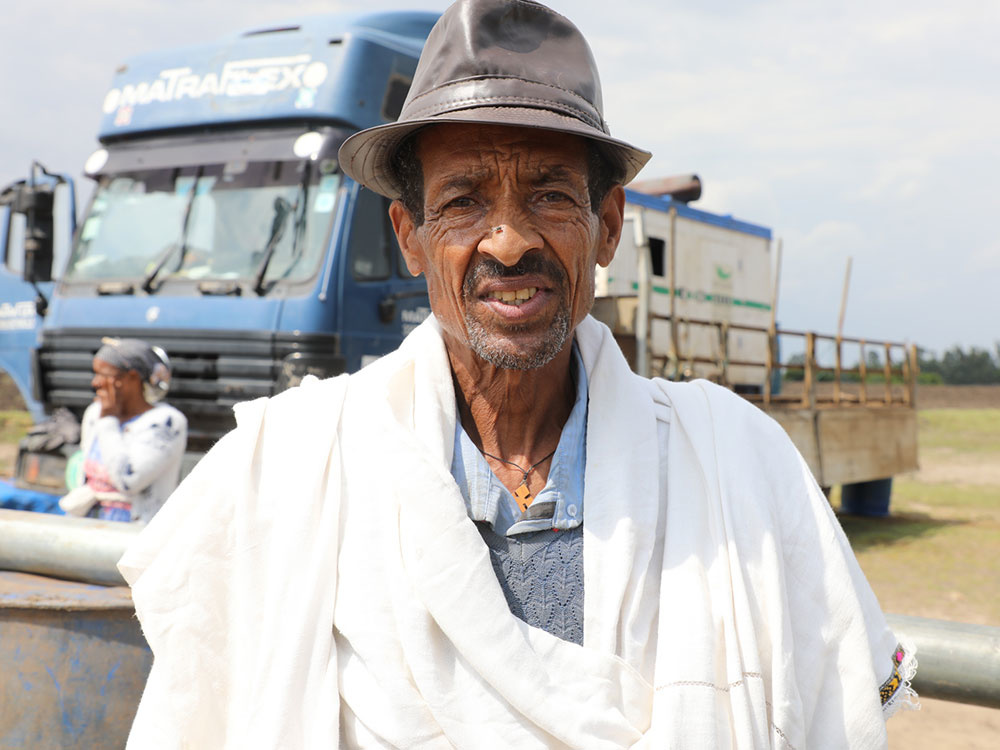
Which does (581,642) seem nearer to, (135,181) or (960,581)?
(135,181)

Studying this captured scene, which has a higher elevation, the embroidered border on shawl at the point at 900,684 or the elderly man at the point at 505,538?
the elderly man at the point at 505,538

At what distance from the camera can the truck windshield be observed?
5.85 meters

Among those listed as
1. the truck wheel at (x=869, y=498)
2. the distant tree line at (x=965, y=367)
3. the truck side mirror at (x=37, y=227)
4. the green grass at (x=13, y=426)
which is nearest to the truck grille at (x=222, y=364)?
the truck side mirror at (x=37, y=227)

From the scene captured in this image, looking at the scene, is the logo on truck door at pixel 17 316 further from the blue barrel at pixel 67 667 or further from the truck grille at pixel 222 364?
the blue barrel at pixel 67 667

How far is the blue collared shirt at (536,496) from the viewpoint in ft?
4.98

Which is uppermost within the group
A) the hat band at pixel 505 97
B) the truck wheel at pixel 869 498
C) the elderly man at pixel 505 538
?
the hat band at pixel 505 97

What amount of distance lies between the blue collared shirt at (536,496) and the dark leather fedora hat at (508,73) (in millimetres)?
514

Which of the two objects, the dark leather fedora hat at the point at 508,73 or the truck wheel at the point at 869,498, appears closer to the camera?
the dark leather fedora hat at the point at 508,73

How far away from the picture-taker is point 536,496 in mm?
1576

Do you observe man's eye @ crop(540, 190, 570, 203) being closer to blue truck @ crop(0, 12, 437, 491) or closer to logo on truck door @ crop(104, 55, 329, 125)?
blue truck @ crop(0, 12, 437, 491)

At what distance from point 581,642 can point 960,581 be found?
26.0 ft

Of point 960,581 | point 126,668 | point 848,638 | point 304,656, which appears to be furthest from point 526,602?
point 960,581

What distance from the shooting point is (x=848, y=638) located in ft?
4.70

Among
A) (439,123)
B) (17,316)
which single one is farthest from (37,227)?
(439,123)
